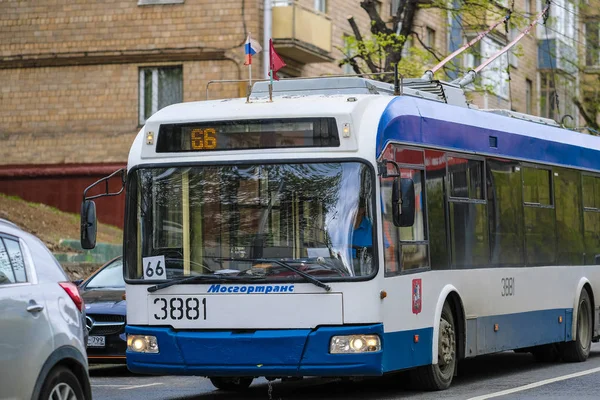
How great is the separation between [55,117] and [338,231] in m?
22.8

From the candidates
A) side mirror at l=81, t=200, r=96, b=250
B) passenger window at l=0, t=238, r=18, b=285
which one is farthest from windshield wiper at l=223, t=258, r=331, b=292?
passenger window at l=0, t=238, r=18, b=285

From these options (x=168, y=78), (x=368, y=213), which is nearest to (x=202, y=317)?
(x=368, y=213)

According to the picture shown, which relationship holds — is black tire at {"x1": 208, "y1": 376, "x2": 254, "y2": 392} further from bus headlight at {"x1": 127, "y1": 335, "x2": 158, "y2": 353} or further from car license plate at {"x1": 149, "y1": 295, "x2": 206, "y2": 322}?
car license plate at {"x1": 149, "y1": 295, "x2": 206, "y2": 322}

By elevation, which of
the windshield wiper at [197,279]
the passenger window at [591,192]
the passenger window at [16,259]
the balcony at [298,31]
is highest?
the balcony at [298,31]

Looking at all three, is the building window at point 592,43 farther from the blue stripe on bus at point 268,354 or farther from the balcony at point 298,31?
the blue stripe on bus at point 268,354

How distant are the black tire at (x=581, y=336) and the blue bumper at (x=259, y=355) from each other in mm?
6296

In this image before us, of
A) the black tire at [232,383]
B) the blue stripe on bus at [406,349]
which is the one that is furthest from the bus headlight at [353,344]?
the black tire at [232,383]

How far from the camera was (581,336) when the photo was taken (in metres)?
17.6

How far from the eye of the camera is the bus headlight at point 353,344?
11625 mm

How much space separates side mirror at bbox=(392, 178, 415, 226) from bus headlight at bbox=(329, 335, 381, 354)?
988 mm

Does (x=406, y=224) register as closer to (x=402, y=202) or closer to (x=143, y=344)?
(x=402, y=202)

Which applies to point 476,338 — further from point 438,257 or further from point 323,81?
point 323,81

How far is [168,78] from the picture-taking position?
33.0 m

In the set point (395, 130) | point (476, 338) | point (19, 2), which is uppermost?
point (19, 2)
